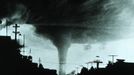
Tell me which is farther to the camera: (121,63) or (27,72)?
(121,63)

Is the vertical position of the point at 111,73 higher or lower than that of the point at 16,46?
lower

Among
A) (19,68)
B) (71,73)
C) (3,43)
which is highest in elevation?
(3,43)

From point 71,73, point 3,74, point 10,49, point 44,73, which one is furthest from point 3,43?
point 71,73

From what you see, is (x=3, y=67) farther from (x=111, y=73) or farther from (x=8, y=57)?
(x=111, y=73)

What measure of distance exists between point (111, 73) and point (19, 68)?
92.8ft

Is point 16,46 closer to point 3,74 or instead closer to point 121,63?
point 3,74

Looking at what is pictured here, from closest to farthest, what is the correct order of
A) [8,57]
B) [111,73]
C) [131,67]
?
[8,57], [131,67], [111,73]

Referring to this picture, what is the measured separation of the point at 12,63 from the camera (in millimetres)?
61312

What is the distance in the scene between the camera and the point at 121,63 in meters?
82.2

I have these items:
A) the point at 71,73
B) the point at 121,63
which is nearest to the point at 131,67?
the point at 121,63

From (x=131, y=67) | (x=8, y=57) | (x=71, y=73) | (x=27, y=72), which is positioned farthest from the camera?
(x=71, y=73)

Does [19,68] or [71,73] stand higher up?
[19,68]

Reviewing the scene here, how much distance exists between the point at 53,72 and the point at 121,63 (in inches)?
701

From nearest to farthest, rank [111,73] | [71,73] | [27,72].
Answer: [27,72] → [111,73] → [71,73]
